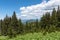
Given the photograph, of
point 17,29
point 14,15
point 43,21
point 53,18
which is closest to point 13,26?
point 17,29

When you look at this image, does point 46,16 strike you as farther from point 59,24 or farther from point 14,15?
point 14,15

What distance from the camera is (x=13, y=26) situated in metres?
97.6

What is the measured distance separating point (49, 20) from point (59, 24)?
9.34 m

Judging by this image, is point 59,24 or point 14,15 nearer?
point 59,24

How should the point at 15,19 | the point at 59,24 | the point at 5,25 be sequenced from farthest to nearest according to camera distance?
1. the point at 5,25
2. the point at 15,19
3. the point at 59,24

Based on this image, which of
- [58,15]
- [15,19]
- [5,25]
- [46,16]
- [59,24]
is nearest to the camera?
[59,24]

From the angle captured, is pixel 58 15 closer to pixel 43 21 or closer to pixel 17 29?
pixel 43 21

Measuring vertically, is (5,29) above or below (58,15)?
below

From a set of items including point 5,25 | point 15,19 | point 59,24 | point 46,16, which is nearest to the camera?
point 59,24

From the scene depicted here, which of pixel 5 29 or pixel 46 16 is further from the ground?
pixel 46 16

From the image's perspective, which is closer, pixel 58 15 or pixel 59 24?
pixel 59 24

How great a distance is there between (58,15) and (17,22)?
24.7 metres

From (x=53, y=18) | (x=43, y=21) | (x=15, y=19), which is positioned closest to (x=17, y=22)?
(x=15, y=19)

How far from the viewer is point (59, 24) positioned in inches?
3209
